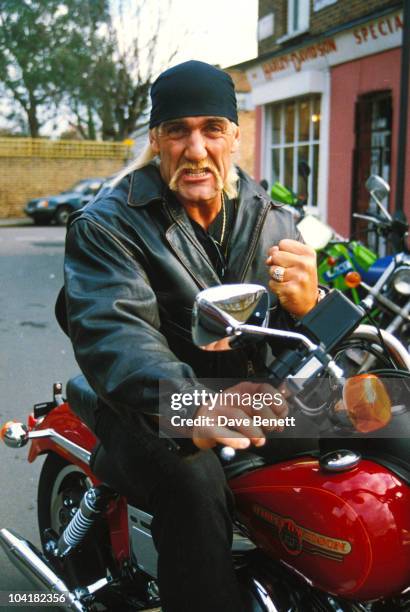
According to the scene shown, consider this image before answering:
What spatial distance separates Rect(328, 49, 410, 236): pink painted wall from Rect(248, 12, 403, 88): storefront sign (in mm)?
162

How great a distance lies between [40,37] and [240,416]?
35085 millimetres

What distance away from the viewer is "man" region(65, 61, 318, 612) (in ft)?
5.55

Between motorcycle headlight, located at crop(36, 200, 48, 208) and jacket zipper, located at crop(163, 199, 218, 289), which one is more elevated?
jacket zipper, located at crop(163, 199, 218, 289)

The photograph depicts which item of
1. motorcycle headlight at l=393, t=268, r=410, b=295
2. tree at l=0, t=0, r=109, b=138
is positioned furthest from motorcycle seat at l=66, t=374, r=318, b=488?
tree at l=0, t=0, r=109, b=138

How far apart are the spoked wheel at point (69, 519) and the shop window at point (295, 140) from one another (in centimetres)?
1092

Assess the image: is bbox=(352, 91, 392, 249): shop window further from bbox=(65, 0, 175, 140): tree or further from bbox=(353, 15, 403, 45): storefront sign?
bbox=(65, 0, 175, 140): tree

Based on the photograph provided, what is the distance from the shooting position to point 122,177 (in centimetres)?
229

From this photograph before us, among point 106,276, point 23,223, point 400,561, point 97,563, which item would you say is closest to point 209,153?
point 106,276

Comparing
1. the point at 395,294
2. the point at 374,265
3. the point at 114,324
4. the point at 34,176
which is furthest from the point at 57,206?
the point at 114,324

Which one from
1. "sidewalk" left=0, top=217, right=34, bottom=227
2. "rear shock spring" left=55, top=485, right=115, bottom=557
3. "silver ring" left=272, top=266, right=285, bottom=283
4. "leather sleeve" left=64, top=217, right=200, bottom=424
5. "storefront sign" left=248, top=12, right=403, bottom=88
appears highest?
"storefront sign" left=248, top=12, right=403, bottom=88

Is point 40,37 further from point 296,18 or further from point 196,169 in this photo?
point 196,169

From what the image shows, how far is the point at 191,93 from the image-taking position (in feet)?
6.49

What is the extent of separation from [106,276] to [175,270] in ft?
0.69

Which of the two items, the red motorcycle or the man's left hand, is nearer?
the red motorcycle
